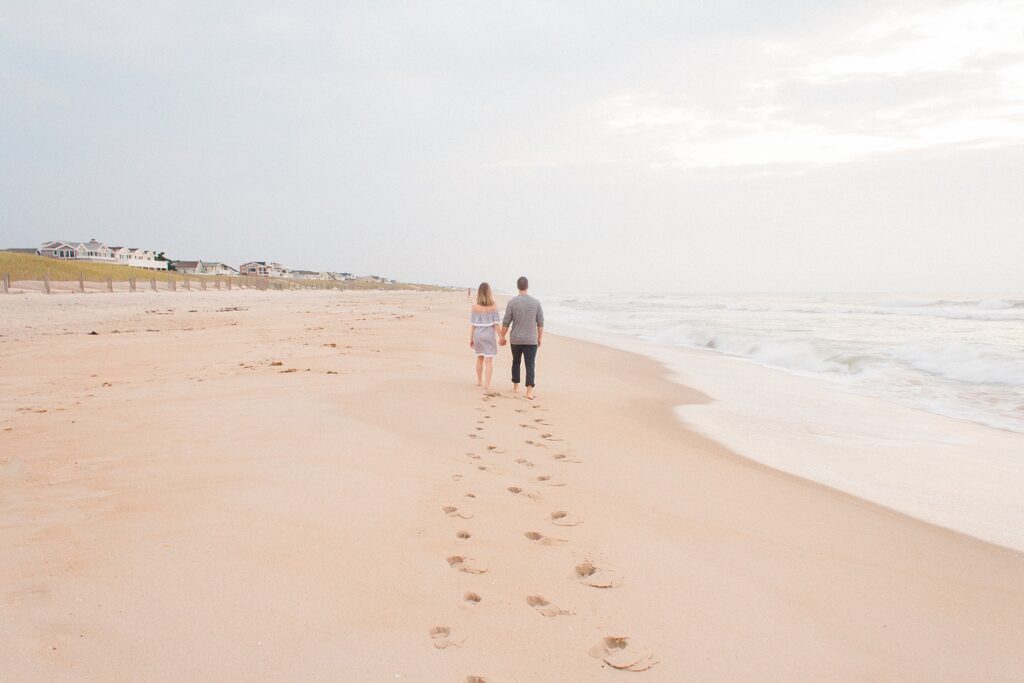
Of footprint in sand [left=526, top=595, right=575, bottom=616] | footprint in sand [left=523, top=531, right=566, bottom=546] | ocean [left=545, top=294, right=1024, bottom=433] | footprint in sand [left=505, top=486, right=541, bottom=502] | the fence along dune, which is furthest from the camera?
the fence along dune

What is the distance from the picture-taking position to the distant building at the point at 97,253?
9031 centimetres

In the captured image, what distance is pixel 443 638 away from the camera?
2.49 meters

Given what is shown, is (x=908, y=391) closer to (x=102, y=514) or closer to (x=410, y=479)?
(x=410, y=479)

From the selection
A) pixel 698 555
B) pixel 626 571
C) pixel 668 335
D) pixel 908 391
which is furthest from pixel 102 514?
pixel 668 335

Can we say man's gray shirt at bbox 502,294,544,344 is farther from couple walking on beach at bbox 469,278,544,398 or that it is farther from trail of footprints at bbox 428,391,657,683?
trail of footprints at bbox 428,391,657,683

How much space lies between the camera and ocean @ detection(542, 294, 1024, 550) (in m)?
5.34

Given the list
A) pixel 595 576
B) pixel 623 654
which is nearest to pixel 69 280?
pixel 595 576

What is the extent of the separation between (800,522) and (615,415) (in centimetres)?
377

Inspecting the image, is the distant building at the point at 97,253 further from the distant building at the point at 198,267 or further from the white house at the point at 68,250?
the distant building at the point at 198,267

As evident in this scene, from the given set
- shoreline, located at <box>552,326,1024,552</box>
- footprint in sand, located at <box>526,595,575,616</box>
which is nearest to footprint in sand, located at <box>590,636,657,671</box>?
footprint in sand, located at <box>526,595,575,616</box>

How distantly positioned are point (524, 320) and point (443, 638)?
22.3 feet

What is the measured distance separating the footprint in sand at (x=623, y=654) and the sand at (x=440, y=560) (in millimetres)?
10

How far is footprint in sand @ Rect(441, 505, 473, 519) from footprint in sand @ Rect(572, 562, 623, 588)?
87 centimetres

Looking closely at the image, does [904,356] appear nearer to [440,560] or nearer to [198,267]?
[440,560]
